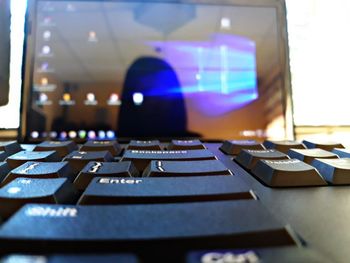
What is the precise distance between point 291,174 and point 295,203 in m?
0.05

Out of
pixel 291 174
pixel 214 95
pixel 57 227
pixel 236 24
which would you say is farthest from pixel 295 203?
pixel 236 24

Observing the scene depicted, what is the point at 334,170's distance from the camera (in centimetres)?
31

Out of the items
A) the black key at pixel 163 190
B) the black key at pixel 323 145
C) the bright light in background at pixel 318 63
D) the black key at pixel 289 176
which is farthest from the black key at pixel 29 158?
the bright light in background at pixel 318 63

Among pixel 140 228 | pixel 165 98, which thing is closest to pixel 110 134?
pixel 165 98

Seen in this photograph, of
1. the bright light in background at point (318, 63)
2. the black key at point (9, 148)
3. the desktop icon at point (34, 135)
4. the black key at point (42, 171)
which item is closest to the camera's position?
the black key at point (42, 171)

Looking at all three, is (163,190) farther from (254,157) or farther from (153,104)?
(153,104)

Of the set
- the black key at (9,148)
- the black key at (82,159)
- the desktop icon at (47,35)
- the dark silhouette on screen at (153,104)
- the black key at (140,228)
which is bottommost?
the black key at (140,228)

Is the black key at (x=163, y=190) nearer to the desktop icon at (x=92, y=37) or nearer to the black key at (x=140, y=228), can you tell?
the black key at (x=140, y=228)

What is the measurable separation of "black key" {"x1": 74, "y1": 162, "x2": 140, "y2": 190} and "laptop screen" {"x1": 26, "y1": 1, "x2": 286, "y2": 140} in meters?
0.28

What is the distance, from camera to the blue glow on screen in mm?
603

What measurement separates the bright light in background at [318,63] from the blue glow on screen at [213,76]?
139 mm

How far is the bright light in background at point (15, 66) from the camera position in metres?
0.62

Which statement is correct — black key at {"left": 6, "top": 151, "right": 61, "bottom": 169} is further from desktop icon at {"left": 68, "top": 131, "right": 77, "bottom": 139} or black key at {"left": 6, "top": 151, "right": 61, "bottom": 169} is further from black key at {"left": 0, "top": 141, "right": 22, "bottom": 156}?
desktop icon at {"left": 68, "top": 131, "right": 77, "bottom": 139}

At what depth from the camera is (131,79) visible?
610 millimetres
